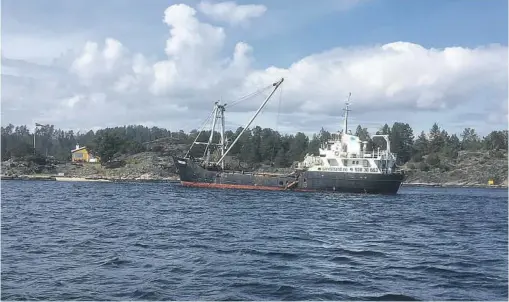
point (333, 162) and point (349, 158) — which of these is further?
point (333, 162)

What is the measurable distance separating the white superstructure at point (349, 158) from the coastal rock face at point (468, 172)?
93.8 metres

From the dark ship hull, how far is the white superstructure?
4.91 feet

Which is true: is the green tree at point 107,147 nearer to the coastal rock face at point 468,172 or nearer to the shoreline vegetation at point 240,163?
the shoreline vegetation at point 240,163

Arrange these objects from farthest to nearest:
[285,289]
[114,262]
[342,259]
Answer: [342,259] < [114,262] < [285,289]

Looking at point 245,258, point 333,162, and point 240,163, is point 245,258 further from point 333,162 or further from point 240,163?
point 240,163

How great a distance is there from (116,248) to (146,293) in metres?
7.85

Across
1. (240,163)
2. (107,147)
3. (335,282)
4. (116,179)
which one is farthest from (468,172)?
(335,282)

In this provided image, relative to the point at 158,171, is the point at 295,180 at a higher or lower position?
lower

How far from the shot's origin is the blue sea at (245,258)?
16.5 m

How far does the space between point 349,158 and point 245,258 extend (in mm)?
58450

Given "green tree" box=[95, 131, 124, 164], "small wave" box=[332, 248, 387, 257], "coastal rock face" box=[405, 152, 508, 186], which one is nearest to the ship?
"small wave" box=[332, 248, 387, 257]

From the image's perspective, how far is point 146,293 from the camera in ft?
51.9

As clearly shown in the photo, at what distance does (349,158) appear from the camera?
256 feet

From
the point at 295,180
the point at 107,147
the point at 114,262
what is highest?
the point at 107,147
